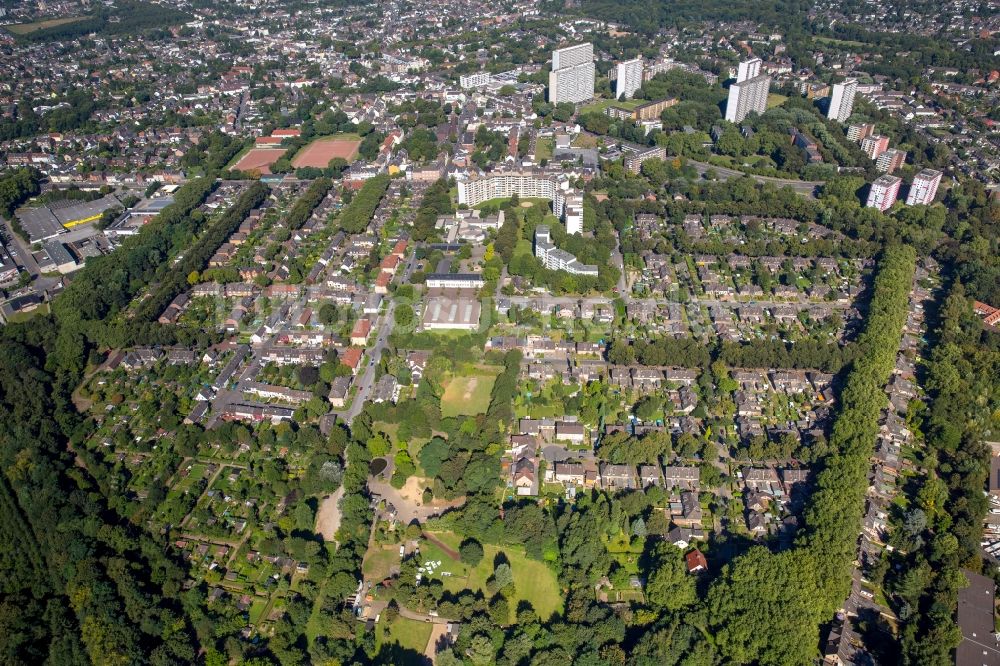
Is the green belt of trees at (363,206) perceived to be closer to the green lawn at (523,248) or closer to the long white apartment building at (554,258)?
the green lawn at (523,248)

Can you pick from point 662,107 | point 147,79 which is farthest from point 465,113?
point 147,79

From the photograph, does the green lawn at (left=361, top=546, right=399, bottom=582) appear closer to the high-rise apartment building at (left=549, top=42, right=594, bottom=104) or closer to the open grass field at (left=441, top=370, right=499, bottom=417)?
the open grass field at (left=441, top=370, right=499, bottom=417)

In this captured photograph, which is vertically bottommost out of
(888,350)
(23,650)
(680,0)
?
(23,650)

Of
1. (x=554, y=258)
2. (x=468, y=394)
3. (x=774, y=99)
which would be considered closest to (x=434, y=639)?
(x=468, y=394)

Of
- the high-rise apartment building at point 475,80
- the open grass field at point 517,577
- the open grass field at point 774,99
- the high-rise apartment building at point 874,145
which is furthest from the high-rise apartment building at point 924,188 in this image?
the high-rise apartment building at point 475,80

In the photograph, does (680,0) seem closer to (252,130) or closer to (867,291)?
(252,130)
